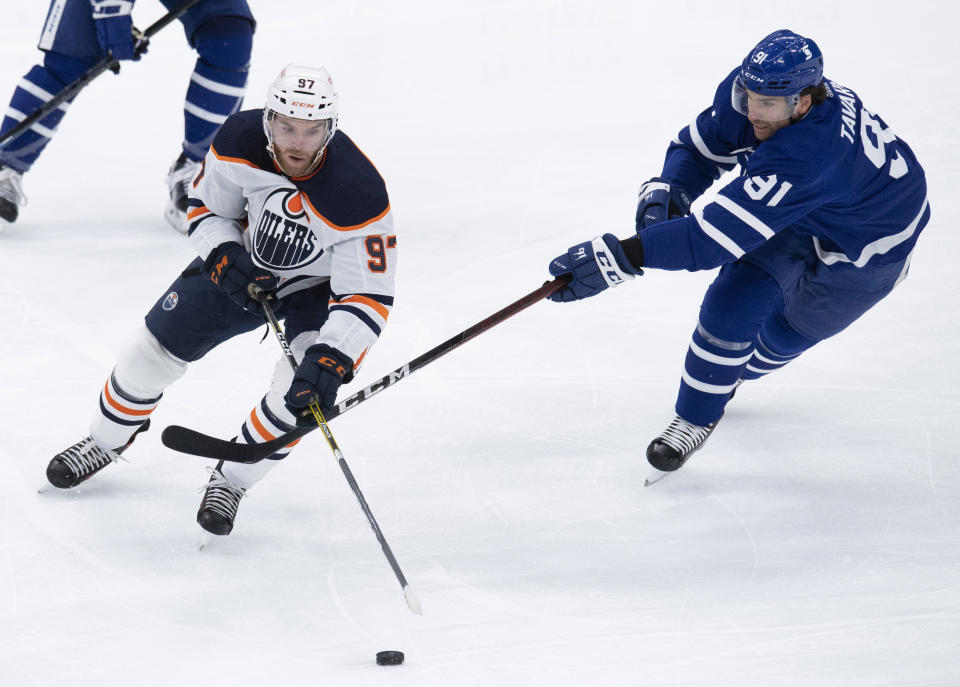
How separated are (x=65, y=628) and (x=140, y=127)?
136 inches

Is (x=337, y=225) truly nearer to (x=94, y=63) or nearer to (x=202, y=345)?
(x=202, y=345)

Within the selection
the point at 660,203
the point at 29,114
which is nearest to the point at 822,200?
the point at 660,203

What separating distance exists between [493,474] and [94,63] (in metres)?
2.26

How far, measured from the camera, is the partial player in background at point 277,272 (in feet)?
7.29

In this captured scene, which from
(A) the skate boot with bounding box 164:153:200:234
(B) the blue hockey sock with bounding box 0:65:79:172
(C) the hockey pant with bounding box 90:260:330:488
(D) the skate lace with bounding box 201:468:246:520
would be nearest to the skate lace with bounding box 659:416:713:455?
(C) the hockey pant with bounding box 90:260:330:488

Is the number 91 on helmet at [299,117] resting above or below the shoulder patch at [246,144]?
above

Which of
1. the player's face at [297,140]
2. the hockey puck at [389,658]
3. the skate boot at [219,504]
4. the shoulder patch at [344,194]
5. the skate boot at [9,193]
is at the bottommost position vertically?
the skate boot at [9,193]

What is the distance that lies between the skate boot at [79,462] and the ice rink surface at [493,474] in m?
0.05

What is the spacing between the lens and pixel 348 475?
2229 millimetres

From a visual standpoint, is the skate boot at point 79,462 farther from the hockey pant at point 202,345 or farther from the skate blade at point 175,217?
the skate blade at point 175,217

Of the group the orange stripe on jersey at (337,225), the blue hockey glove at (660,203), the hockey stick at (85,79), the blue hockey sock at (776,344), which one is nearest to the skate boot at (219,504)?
the orange stripe on jersey at (337,225)

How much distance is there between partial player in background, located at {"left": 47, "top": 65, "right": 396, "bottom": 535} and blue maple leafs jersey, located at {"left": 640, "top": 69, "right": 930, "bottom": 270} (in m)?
0.64

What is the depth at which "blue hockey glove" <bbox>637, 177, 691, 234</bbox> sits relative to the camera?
9.11 feet

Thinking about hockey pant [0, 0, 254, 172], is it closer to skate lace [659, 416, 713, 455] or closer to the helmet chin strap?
the helmet chin strap
